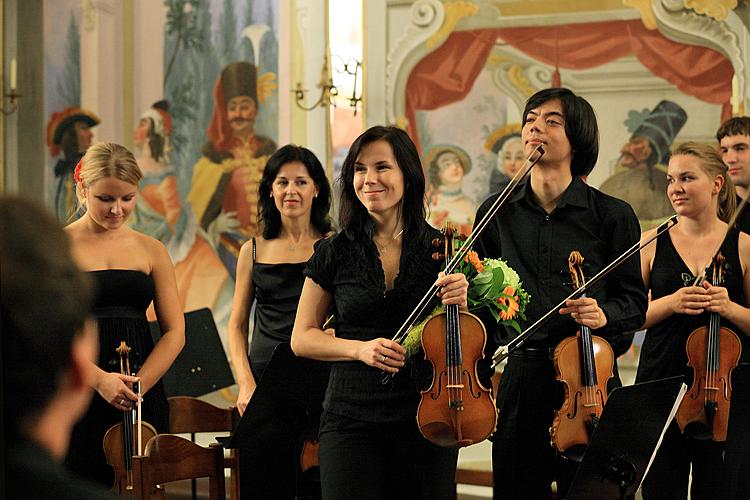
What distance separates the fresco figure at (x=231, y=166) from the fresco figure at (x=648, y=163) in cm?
194

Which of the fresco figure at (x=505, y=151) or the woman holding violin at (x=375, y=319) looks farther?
the fresco figure at (x=505, y=151)

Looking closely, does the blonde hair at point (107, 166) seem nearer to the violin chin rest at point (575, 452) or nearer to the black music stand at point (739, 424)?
the violin chin rest at point (575, 452)

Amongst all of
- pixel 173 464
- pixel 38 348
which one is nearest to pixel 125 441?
pixel 173 464

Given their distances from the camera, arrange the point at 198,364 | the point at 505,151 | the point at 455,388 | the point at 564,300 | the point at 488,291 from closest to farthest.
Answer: the point at 455,388
the point at 488,291
the point at 564,300
the point at 198,364
the point at 505,151

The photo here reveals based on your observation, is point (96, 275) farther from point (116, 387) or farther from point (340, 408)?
point (340, 408)

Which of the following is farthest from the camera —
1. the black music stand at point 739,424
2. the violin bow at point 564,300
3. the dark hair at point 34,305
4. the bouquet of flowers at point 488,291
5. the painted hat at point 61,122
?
the painted hat at point 61,122

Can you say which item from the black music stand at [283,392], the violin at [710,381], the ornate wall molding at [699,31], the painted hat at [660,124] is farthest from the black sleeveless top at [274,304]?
the ornate wall molding at [699,31]

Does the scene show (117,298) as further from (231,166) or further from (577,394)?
Answer: (231,166)

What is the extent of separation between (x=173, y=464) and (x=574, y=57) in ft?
10.5

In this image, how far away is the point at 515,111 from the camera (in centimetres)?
543

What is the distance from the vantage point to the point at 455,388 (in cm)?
250

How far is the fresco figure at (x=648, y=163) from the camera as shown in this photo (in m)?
5.08

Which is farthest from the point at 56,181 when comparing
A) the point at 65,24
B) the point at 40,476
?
the point at 40,476

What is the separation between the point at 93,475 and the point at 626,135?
10.3ft
